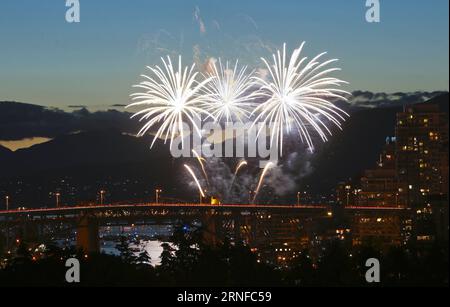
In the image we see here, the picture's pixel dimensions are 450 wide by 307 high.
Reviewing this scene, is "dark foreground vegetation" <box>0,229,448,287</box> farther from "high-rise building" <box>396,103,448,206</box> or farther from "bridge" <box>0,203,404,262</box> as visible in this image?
"high-rise building" <box>396,103,448,206</box>

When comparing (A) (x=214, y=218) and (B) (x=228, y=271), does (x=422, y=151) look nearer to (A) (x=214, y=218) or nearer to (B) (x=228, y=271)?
(A) (x=214, y=218)

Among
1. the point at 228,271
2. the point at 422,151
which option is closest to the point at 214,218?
the point at 422,151

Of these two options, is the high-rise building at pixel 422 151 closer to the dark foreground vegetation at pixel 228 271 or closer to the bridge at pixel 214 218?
the bridge at pixel 214 218

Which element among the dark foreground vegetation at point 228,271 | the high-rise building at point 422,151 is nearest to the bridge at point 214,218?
the high-rise building at point 422,151

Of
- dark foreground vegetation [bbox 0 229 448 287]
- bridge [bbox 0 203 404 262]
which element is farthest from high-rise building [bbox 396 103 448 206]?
dark foreground vegetation [bbox 0 229 448 287]
